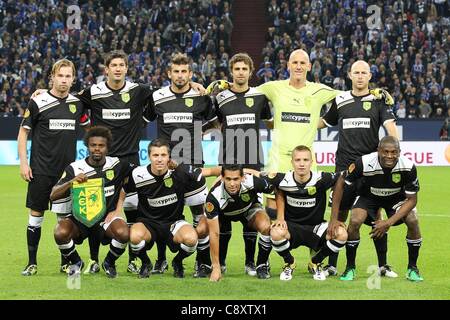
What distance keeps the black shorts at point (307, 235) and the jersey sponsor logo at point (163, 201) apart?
3.81 feet

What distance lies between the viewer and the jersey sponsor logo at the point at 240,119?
29.4 feet

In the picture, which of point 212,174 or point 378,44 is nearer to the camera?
point 212,174

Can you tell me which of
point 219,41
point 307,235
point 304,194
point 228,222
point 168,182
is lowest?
point 307,235

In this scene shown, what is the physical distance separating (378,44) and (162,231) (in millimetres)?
21349

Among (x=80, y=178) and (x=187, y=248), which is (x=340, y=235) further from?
(x=80, y=178)

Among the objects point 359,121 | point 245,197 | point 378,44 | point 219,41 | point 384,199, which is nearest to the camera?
point 384,199

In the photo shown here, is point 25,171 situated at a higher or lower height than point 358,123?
lower

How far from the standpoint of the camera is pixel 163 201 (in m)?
8.67

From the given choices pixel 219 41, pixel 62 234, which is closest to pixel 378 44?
pixel 219 41

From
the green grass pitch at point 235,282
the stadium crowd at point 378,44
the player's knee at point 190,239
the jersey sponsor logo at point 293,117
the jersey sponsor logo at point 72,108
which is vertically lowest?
the green grass pitch at point 235,282

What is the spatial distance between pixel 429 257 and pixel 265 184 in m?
2.40

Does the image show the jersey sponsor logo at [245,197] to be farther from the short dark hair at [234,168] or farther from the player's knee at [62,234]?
the player's knee at [62,234]

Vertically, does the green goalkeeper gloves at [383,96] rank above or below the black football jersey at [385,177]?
above

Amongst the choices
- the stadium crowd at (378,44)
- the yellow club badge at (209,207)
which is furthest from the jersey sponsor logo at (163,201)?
the stadium crowd at (378,44)
